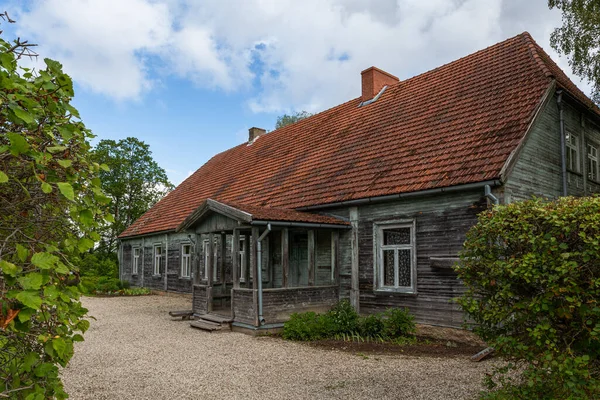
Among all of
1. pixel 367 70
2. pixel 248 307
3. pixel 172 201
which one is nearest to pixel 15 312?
pixel 248 307

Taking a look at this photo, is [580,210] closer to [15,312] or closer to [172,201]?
[15,312]

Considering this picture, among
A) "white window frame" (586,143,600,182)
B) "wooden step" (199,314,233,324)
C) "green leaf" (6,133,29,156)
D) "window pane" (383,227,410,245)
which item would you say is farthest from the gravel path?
"white window frame" (586,143,600,182)

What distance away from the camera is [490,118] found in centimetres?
1064

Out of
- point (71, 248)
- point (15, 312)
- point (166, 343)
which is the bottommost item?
point (166, 343)

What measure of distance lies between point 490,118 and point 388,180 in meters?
2.76

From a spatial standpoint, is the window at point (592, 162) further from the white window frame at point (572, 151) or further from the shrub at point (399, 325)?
the shrub at point (399, 325)

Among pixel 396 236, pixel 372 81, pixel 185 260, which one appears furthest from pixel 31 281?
pixel 185 260

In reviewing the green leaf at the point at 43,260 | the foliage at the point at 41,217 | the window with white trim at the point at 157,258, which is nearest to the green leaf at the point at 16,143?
the foliage at the point at 41,217

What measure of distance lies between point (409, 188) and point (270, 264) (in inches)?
221

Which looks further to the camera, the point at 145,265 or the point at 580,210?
the point at 145,265

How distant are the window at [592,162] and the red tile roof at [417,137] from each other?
4.75 feet

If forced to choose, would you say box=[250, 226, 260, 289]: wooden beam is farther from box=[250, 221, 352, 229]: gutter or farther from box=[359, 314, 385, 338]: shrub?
box=[359, 314, 385, 338]: shrub

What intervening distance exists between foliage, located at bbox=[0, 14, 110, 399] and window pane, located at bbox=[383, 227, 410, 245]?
8602 millimetres

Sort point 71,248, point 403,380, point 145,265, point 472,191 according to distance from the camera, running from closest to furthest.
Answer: point 71,248
point 403,380
point 472,191
point 145,265
